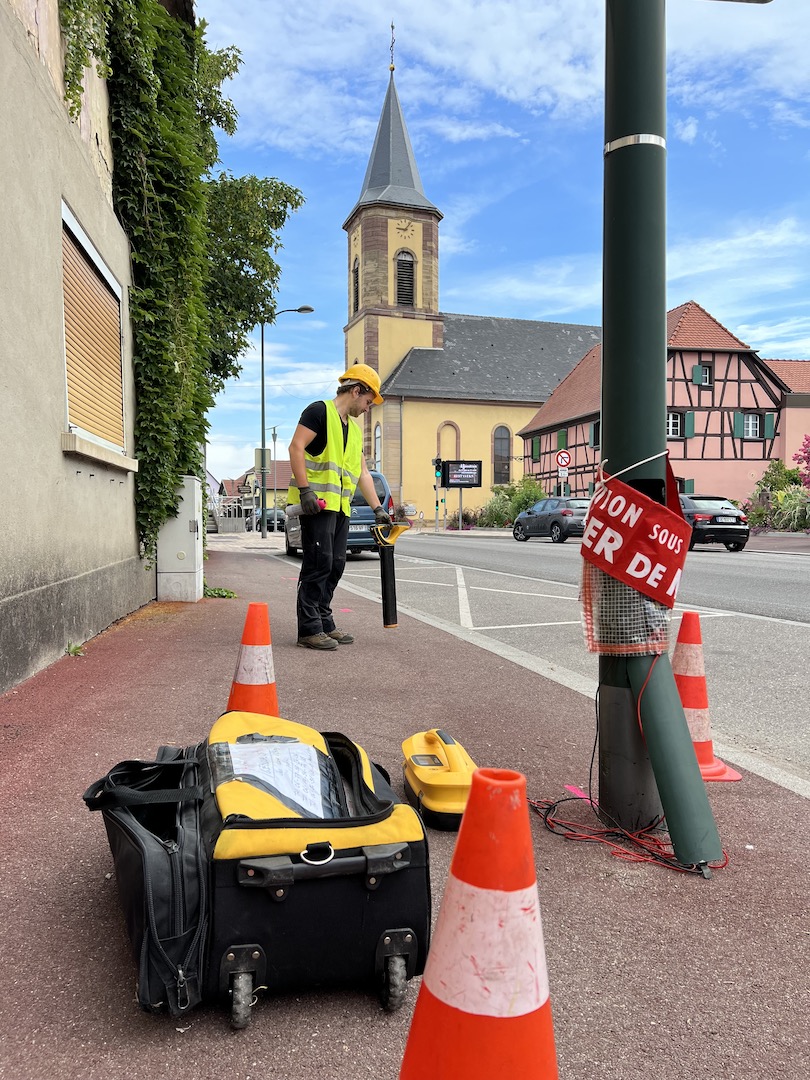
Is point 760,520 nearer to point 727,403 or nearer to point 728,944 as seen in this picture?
→ point 727,403

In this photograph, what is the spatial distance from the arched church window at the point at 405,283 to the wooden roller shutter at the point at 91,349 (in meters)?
57.9

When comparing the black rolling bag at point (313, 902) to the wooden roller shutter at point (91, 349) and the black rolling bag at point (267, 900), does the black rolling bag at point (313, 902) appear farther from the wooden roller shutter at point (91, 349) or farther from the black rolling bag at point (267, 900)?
the wooden roller shutter at point (91, 349)

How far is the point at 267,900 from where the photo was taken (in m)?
1.78

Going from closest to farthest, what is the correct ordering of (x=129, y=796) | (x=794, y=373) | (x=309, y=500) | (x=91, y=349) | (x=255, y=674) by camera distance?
(x=129, y=796) < (x=255, y=674) < (x=309, y=500) < (x=91, y=349) < (x=794, y=373)

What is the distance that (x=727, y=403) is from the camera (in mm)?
42906

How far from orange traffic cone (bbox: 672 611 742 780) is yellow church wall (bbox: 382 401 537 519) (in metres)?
56.9

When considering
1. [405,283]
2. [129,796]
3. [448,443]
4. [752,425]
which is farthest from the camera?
[405,283]

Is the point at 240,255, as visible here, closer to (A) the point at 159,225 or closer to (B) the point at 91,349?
(A) the point at 159,225

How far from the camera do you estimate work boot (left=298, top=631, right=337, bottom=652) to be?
20.1 ft

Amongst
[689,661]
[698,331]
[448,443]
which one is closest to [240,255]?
[689,661]

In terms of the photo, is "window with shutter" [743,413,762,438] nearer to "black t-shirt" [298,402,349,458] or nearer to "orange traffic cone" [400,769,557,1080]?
"black t-shirt" [298,402,349,458]

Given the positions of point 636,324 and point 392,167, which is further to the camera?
point 392,167

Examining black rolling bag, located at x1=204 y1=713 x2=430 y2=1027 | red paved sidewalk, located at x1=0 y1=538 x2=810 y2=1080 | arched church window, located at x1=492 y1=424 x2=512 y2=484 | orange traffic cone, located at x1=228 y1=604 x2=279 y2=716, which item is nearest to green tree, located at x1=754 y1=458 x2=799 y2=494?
arched church window, located at x1=492 y1=424 x2=512 y2=484

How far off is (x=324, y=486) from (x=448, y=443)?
2243 inches
